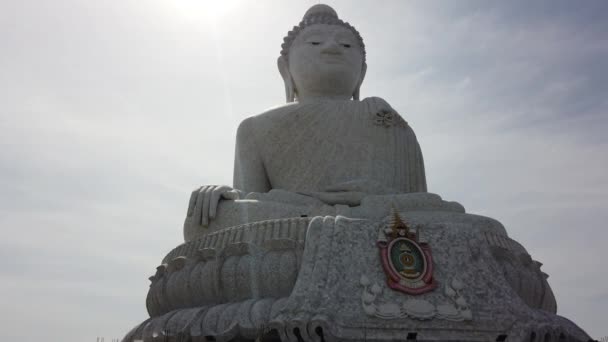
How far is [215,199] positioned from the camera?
5.47m

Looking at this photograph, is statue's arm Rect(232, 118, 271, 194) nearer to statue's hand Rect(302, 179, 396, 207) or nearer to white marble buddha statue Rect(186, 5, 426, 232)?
white marble buddha statue Rect(186, 5, 426, 232)

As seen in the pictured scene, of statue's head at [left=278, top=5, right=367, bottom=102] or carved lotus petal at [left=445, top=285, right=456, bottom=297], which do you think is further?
statue's head at [left=278, top=5, right=367, bottom=102]

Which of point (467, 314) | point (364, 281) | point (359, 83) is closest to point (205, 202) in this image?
point (364, 281)

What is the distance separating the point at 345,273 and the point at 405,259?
0.44m

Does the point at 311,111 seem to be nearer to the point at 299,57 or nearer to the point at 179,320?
the point at 299,57

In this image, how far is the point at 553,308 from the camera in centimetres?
507

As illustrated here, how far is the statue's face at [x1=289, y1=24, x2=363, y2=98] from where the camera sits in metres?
7.62

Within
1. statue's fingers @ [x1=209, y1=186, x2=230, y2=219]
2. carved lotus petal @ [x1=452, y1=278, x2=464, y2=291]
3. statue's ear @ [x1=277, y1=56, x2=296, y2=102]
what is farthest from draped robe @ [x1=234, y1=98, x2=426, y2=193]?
carved lotus petal @ [x1=452, y1=278, x2=464, y2=291]

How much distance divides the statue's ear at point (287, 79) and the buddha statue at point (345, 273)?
6.47 ft

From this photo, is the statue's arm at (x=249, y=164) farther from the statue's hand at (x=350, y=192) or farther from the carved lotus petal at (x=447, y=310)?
the carved lotus petal at (x=447, y=310)

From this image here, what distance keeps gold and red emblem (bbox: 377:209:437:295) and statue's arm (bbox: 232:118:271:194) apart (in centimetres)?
276

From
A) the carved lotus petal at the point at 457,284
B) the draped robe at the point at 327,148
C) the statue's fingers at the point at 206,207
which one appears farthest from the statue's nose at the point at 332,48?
the carved lotus petal at the point at 457,284

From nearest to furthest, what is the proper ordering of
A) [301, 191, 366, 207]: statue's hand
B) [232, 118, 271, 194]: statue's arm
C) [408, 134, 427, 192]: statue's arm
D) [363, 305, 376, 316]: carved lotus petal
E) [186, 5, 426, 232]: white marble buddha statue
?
1. [363, 305, 376, 316]: carved lotus petal
2. [301, 191, 366, 207]: statue's hand
3. [186, 5, 426, 232]: white marble buddha statue
4. [408, 134, 427, 192]: statue's arm
5. [232, 118, 271, 194]: statue's arm

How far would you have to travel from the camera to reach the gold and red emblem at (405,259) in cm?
409
